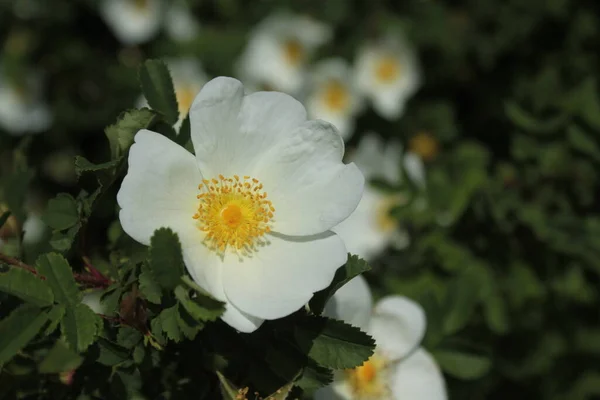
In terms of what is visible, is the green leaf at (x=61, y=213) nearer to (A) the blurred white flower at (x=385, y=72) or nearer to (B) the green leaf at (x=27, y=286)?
(B) the green leaf at (x=27, y=286)

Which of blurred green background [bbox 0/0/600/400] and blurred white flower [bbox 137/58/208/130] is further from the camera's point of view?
blurred white flower [bbox 137/58/208/130]

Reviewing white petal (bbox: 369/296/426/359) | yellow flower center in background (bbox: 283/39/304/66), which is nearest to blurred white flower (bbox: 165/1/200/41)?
yellow flower center in background (bbox: 283/39/304/66)

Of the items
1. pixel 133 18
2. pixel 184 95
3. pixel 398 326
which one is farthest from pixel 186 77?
pixel 398 326

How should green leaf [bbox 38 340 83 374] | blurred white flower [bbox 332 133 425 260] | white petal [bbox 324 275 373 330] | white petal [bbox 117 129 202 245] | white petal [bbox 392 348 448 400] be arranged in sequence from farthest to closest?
blurred white flower [bbox 332 133 425 260] → white petal [bbox 392 348 448 400] → white petal [bbox 324 275 373 330] → white petal [bbox 117 129 202 245] → green leaf [bbox 38 340 83 374]

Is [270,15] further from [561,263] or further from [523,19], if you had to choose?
[561,263]

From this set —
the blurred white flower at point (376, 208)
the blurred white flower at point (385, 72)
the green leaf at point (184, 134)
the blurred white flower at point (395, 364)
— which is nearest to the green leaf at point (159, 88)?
the green leaf at point (184, 134)

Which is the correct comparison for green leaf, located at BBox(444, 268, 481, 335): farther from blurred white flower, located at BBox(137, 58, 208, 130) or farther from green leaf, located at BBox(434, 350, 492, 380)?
blurred white flower, located at BBox(137, 58, 208, 130)

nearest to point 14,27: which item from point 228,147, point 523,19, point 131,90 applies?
point 131,90
